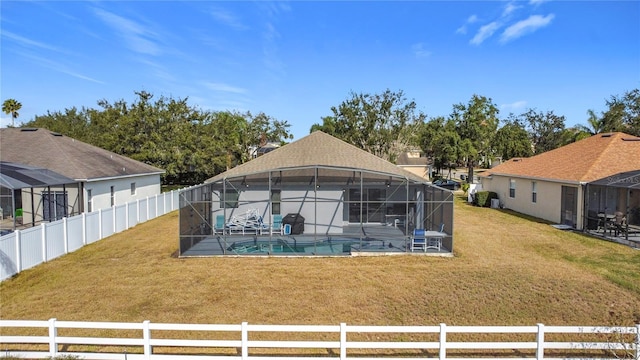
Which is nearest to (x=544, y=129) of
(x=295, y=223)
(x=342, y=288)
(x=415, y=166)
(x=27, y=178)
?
(x=415, y=166)

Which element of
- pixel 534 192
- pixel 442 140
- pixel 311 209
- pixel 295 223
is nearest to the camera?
pixel 295 223

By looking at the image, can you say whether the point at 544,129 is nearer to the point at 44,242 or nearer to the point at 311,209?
the point at 311,209

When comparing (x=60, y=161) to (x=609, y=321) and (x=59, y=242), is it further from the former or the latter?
A: (x=609, y=321)

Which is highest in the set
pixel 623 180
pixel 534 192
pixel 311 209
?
pixel 623 180

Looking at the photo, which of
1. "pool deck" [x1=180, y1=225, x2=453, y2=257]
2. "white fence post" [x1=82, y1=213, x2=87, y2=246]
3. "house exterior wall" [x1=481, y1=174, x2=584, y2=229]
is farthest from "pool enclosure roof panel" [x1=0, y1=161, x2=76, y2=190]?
"house exterior wall" [x1=481, y1=174, x2=584, y2=229]

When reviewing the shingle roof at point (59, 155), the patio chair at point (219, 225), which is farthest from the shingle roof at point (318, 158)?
the shingle roof at point (59, 155)

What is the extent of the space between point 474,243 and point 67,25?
938 inches

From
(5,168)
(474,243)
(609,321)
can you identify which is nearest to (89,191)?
(5,168)

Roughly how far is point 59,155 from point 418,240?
2042 cm

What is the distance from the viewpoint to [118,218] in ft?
61.9

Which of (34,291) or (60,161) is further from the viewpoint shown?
(60,161)

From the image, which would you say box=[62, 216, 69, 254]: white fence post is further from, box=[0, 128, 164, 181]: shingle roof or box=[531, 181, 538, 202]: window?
box=[531, 181, 538, 202]: window

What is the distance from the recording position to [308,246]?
15734mm

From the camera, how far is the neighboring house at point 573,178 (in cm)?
1923
